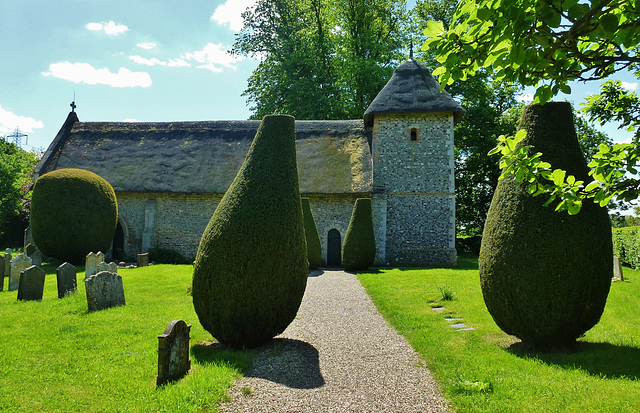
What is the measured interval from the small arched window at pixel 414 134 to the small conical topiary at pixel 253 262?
15.1m

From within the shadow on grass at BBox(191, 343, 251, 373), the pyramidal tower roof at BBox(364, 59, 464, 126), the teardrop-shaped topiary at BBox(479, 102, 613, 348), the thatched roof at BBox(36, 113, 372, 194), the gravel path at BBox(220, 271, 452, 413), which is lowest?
the gravel path at BBox(220, 271, 452, 413)

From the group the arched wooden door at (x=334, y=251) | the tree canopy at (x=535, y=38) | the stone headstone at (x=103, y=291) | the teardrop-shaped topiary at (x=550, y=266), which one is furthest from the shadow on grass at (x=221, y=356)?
the arched wooden door at (x=334, y=251)

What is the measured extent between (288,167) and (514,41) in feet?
14.2

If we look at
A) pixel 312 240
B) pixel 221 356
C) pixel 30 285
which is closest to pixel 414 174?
→ pixel 312 240

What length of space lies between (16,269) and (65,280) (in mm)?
3097

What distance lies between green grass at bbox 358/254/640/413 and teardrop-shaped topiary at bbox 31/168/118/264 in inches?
541

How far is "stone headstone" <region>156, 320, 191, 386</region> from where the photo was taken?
4754 mm

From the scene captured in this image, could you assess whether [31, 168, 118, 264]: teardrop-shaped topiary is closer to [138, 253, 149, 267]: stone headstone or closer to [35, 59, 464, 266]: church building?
[138, 253, 149, 267]: stone headstone

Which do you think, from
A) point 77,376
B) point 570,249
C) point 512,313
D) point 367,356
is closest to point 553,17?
point 570,249

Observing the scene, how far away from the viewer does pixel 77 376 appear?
502 centimetres

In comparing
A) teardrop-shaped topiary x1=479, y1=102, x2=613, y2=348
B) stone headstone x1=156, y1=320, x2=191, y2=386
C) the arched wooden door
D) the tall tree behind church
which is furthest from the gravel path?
the tall tree behind church

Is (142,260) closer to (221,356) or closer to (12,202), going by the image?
(221,356)

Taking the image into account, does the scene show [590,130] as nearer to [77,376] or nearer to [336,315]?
[336,315]

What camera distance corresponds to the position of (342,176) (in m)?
20.3
